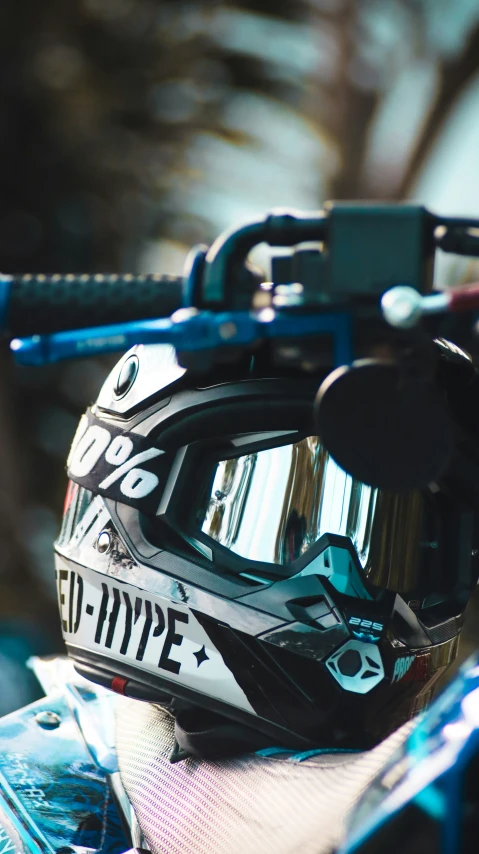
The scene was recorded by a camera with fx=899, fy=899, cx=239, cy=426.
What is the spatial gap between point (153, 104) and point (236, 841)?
5085 millimetres

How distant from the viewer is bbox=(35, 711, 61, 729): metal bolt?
5.02ft

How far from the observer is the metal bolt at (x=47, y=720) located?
153 cm

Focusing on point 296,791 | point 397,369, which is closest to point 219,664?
point 296,791

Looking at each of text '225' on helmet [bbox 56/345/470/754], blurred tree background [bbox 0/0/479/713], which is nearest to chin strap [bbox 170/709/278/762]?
text '225' on helmet [bbox 56/345/470/754]

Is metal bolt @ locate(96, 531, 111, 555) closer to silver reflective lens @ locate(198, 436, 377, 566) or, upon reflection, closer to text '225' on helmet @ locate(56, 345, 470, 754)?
text '225' on helmet @ locate(56, 345, 470, 754)

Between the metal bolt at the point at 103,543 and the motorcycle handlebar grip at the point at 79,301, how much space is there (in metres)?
0.56

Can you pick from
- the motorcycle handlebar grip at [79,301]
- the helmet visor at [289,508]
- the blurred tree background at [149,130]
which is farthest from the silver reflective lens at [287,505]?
the blurred tree background at [149,130]

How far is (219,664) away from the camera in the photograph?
1.29m

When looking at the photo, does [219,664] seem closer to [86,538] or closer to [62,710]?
[86,538]

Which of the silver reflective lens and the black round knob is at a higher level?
the black round knob

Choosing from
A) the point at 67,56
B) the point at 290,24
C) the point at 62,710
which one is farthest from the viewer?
Answer: the point at 67,56

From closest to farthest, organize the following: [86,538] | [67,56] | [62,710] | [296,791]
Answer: [296,791]
[86,538]
[62,710]
[67,56]

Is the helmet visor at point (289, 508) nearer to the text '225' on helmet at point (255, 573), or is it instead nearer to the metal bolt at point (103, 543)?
the text '225' on helmet at point (255, 573)

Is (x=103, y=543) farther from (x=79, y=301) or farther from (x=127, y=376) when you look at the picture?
(x=79, y=301)
